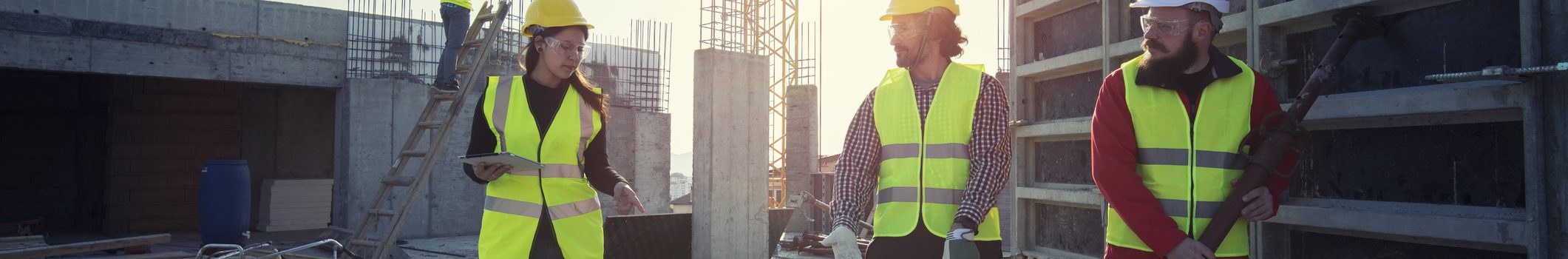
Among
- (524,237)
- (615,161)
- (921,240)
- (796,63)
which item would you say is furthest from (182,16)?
(796,63)

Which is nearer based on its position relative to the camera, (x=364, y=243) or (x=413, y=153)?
(x=413, y=153)

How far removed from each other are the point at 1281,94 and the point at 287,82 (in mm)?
11556

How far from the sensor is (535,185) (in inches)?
130

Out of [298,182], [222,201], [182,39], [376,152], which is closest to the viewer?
[222,201]

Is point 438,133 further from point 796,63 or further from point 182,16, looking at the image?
point 796,63

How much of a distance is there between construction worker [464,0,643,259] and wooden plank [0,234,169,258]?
688 cm

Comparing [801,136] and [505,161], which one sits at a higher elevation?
[801,136]

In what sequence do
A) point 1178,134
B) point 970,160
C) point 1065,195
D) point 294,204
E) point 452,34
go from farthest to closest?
point 294,204
point 452,34
point 1065,195
point 970,160
point 1178,134

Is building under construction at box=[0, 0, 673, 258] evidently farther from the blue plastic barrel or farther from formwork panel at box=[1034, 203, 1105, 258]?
formwork panel at box=[1034, 203, 1105, 258]

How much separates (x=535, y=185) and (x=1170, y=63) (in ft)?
6.36

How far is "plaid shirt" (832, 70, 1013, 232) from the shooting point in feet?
9.82

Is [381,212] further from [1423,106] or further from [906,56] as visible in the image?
[1423,106]

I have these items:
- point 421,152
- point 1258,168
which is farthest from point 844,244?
point 421,152

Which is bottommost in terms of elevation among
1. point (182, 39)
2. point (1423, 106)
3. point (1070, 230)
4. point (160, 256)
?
point (160, 256)
